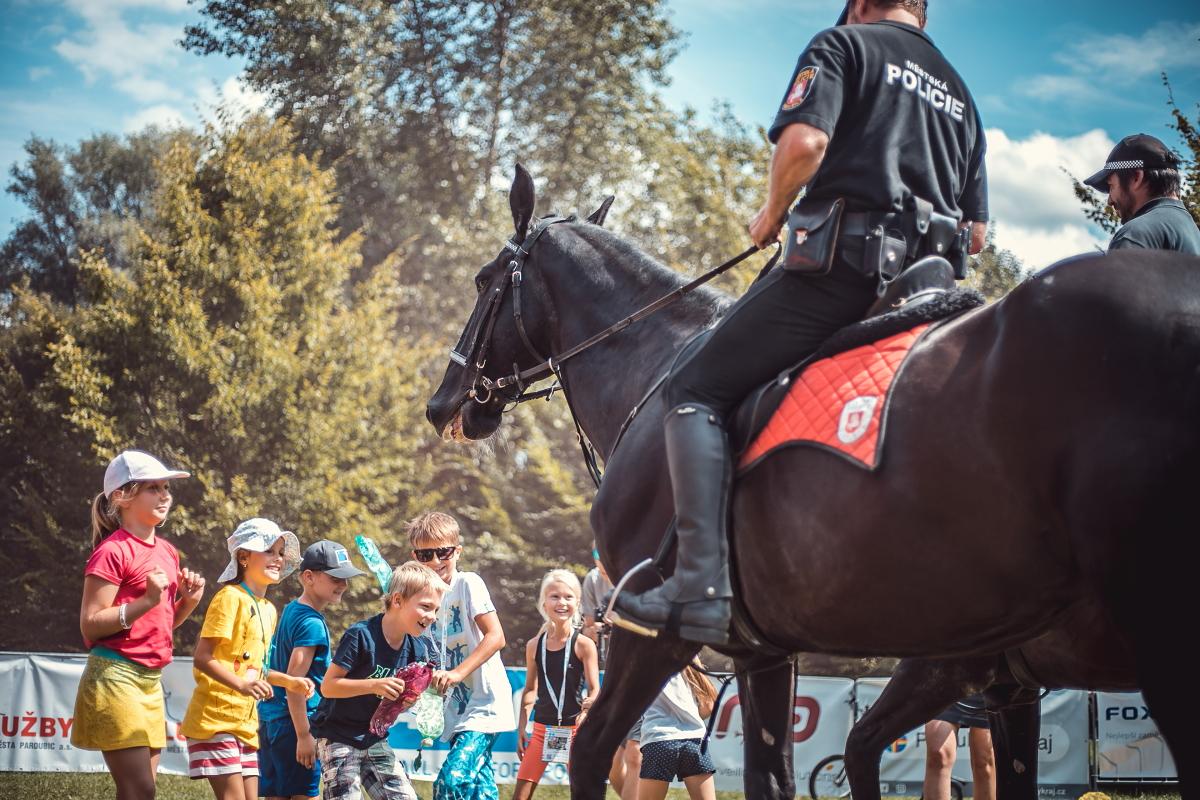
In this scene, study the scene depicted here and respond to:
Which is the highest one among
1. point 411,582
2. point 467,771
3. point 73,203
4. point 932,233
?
point 73,203

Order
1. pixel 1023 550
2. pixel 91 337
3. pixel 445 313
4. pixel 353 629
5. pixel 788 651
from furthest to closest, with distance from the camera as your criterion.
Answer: pixel 445 313, pixel 91 337, pixel 353 629, pixel 788 651, pixel 1023 550

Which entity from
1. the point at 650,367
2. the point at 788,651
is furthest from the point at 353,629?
the point at 788,651

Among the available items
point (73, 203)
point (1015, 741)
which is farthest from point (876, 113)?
point (73, 203)

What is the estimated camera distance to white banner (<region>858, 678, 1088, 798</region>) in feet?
38.2

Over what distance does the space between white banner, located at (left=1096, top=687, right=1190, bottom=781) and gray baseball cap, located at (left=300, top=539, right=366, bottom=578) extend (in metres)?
8.66

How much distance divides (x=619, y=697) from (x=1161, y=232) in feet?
9.93

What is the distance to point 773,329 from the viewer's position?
3463 mm

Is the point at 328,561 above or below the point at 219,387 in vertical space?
below

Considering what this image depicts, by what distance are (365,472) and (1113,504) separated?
20.3 metres

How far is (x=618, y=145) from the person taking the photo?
32.3m

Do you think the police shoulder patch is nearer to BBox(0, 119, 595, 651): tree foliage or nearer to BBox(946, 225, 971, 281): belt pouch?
BBox(946, 225, 971, 281): belt pouch

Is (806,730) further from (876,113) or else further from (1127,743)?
(876,113)

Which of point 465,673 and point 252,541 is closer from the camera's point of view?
point 465,673

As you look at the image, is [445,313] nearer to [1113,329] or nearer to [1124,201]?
[1124,201]
